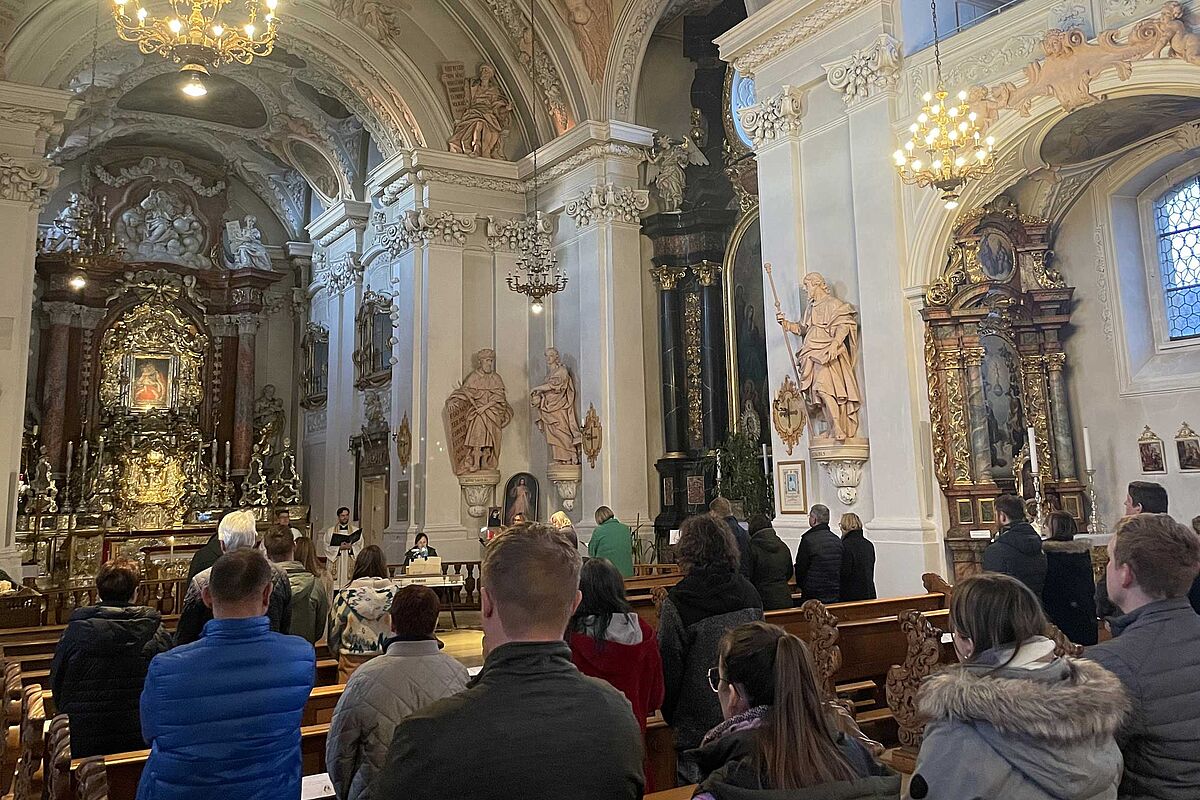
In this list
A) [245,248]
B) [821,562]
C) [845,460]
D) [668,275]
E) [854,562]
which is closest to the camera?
[821,562]

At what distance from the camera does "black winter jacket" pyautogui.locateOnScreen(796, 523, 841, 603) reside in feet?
21.5

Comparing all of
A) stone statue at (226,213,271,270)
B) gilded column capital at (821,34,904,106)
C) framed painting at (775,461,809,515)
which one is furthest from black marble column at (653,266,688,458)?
stone statue at (226,213,271,270)

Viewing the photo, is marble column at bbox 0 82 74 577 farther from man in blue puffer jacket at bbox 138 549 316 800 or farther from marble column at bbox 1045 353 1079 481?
marble column at bbox 1045 353 1079 481

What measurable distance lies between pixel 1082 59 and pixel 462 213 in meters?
9.87

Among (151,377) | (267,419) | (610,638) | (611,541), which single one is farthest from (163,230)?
(610,638)

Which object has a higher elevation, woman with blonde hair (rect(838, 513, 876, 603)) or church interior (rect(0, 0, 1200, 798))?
church interior (rect(0, 0, 1200, 798))

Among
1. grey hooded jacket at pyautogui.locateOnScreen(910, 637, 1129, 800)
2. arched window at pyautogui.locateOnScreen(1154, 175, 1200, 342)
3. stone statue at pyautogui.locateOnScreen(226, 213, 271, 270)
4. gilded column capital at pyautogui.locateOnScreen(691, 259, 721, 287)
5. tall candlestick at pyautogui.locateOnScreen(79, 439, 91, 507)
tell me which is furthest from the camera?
stone statue at pyautogui.locateOnScreen(226, 213, 271, 270)

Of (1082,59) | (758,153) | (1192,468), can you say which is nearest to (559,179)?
(758,153)

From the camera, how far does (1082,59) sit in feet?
24.9

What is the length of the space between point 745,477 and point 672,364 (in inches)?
103

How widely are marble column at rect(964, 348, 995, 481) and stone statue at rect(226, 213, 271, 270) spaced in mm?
16778

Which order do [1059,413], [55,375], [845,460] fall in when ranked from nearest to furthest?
[845,460] → [1059,413] → [55,375]

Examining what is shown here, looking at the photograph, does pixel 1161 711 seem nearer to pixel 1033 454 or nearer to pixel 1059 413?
pixel 1033 454

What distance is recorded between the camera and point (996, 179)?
8.72 metres
